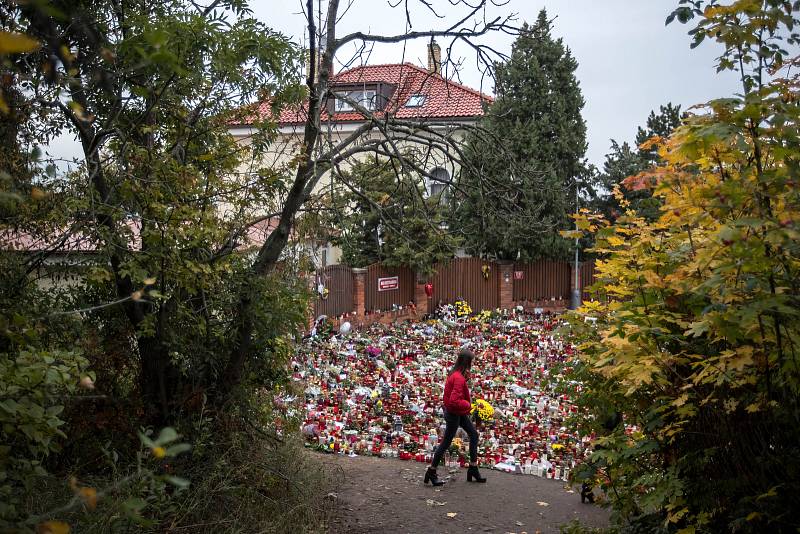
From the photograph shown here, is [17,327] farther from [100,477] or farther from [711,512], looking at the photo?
[711,512]

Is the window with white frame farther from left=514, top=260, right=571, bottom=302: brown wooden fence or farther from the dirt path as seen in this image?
left=514, top=260, right=571, bottom=302: brown wooden fence

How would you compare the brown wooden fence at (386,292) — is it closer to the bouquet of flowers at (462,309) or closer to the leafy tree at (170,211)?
the bouquet of flowers at (462,309)

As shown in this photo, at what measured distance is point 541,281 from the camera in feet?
87.1

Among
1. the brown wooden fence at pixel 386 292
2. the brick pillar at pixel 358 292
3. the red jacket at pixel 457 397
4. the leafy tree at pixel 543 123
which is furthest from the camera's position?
the leafy tree at pixel 543 123

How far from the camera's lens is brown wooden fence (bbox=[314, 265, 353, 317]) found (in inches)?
741

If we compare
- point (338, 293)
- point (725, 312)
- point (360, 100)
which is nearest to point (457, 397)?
point (360, 100)

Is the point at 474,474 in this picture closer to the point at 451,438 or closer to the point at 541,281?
the point at 451,438

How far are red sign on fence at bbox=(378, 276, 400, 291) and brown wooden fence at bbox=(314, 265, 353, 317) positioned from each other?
1.77 meters

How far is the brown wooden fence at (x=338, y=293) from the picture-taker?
61.7 ft

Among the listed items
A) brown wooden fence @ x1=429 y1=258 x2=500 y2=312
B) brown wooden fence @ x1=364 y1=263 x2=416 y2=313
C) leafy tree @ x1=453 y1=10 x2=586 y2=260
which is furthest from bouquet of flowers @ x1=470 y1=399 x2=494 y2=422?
leafy tree @ x1=453 y1=10 x2=586 y2=260

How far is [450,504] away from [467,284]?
690 inches

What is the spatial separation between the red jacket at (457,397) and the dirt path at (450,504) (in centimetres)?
90

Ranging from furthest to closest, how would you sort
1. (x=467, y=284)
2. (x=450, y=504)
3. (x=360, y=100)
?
(x=467, y=284)
(x=360, y=100)
(x=450, y=504)

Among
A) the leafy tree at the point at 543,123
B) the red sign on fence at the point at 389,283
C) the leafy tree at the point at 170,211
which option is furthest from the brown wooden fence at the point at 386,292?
the leafy tree at the point at 170,211
